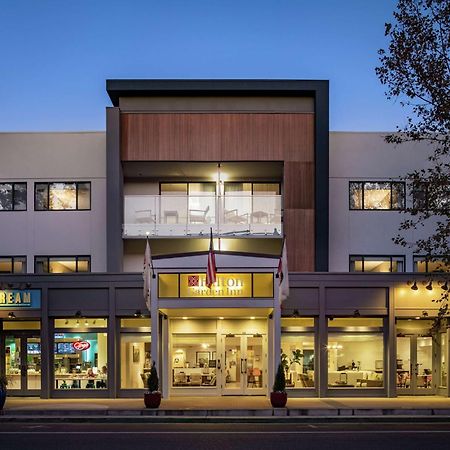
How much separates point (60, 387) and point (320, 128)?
14554 mm

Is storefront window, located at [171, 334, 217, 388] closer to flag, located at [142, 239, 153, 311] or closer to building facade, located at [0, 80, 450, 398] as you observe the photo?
building facade, located at [0, 80, 450, 398]

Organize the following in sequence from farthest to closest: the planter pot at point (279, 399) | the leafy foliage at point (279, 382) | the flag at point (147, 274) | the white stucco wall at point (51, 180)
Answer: the white stucco wall at point (51, 180)
the flag at point (147, 274)
the leafy foliage at point (279, 382)
the planter pot at point (279, 399)

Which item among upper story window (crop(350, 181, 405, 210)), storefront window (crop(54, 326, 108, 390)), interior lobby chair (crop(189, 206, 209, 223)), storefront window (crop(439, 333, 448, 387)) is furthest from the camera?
upper story window (crop(350, 181, 405, 210))

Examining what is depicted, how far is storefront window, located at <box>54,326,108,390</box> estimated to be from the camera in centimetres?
2870

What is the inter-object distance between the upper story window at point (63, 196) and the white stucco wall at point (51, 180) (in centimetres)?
19

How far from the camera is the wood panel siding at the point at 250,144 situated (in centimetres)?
2969

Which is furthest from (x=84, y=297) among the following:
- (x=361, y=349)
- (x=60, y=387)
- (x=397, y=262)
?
(x=397, y=262)

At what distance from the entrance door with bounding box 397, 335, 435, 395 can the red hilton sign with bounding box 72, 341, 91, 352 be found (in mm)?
12283

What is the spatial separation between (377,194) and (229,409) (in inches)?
470

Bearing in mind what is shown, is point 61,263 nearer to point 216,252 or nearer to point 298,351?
point 216,252

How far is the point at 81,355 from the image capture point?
2880 centimetres

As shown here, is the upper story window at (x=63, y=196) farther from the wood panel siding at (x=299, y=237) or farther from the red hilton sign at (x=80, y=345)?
the wood panel siding at (x=299, y=237)

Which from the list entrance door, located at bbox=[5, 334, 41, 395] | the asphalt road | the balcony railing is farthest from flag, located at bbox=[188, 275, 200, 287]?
entrance door, located at bbox=[5, 334, 41, 395]

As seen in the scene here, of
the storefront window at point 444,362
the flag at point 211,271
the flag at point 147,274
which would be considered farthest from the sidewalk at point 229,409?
the flag at point 211,271
